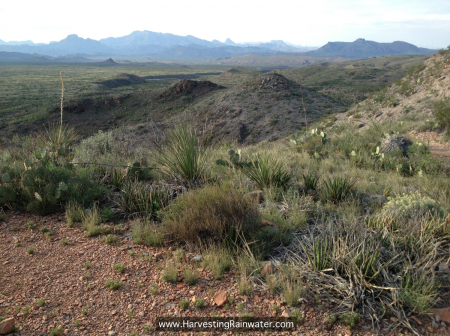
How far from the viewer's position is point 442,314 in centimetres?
258

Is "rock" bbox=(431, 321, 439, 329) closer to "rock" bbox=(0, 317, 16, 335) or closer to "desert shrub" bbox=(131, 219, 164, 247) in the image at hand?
"desert shrub" bbox=(131, 219, 164, 247)

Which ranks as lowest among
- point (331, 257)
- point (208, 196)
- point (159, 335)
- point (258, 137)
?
point (258, 137)

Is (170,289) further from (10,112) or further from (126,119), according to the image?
(10,112)

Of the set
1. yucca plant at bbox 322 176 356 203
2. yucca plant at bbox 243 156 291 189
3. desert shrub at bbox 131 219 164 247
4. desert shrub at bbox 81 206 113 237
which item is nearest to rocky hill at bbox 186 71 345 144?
yucca plant at bbox 243 156 291 189

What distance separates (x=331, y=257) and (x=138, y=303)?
6.30 ft

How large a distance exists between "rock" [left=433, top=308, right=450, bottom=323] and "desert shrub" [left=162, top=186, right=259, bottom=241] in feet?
6.40

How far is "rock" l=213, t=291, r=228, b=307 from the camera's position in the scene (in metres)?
2.83

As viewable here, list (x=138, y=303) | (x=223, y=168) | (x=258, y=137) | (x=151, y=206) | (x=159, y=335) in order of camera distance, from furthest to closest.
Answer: (x=258, y=137), (x=223, y=168), (x=151, y=206), (x=138, y=303), (x=159, y=335)

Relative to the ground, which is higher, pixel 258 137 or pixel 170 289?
pixel 170 289

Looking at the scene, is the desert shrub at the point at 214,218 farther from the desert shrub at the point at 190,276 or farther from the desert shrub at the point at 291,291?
the desert shrub at the point at 291,291

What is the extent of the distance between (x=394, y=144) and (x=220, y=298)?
722cm

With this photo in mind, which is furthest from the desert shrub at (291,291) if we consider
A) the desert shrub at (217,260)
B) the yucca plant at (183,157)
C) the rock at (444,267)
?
the yucca plant at (183,157)

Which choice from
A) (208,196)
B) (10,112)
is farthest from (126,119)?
(208,196)

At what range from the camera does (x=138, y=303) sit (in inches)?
113
